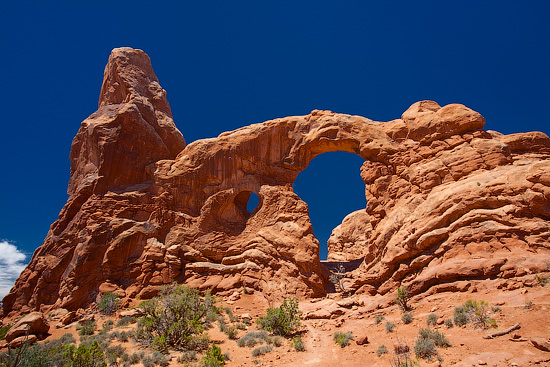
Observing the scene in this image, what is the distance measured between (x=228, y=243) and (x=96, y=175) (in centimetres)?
1047

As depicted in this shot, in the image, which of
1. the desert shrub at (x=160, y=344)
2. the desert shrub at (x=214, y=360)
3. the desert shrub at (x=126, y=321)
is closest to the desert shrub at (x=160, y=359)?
the desert shrub at (x=160, y=344)

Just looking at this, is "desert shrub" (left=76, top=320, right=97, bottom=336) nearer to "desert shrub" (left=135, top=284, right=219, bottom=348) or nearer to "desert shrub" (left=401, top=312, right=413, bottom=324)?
"desert shrub" (left=135, top=284, right=219, bottom=348)

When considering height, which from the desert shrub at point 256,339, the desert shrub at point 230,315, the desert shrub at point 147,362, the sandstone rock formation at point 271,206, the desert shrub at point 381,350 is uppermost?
the sandstone rock formation at point 271,206

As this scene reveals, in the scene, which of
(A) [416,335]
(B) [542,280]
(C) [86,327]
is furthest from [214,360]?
(B) [542,280]

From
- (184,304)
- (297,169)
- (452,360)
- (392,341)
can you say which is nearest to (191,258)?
(184,304)

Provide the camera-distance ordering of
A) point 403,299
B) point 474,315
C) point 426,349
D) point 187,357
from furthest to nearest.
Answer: point 403,299
point 187,357
point 474,315
point 426,349

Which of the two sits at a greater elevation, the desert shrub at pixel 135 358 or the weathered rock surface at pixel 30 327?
the weathered rock surface at pixel 30 327

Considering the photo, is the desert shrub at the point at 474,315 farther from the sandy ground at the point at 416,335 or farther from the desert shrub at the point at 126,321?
the desert shrub at the point at 126,321

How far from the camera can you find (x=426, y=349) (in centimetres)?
856

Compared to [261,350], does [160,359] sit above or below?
above

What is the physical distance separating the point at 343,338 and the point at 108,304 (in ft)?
44.2

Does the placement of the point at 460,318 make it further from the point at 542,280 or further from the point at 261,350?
the point at 261,350

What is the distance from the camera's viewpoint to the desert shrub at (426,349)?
27.9ft

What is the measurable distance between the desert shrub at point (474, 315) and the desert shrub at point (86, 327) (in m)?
15.8
